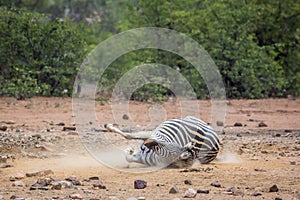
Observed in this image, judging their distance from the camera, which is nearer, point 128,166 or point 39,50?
point 128,166

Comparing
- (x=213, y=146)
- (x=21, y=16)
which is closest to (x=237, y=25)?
(x=21, y=16)

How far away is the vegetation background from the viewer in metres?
14.2

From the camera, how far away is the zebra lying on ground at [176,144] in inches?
232

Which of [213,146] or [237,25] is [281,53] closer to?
[237,25]

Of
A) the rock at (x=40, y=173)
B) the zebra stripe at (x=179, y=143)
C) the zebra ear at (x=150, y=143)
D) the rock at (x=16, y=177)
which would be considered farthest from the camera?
the zebra stripe at (x=179, y=143)

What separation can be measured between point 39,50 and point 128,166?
28.4 ft

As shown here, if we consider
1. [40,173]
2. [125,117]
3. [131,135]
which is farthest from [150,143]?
[125,117]

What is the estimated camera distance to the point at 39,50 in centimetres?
1426

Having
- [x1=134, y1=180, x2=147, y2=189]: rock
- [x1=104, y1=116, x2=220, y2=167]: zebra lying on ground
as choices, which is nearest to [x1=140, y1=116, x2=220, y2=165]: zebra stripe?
[x1=104, y1=116, x2=220, y2=167]: zebra lying on ground

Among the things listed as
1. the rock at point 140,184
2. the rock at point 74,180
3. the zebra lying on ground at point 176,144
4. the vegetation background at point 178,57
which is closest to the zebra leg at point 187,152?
the zebra lying on ground at point 176,144

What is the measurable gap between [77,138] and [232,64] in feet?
27.3

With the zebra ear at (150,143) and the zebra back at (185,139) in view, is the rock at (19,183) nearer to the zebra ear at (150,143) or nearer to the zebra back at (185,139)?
the zebra ear at (150,143)

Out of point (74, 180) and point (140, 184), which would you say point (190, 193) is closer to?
point (140, 184)

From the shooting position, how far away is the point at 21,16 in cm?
1430
